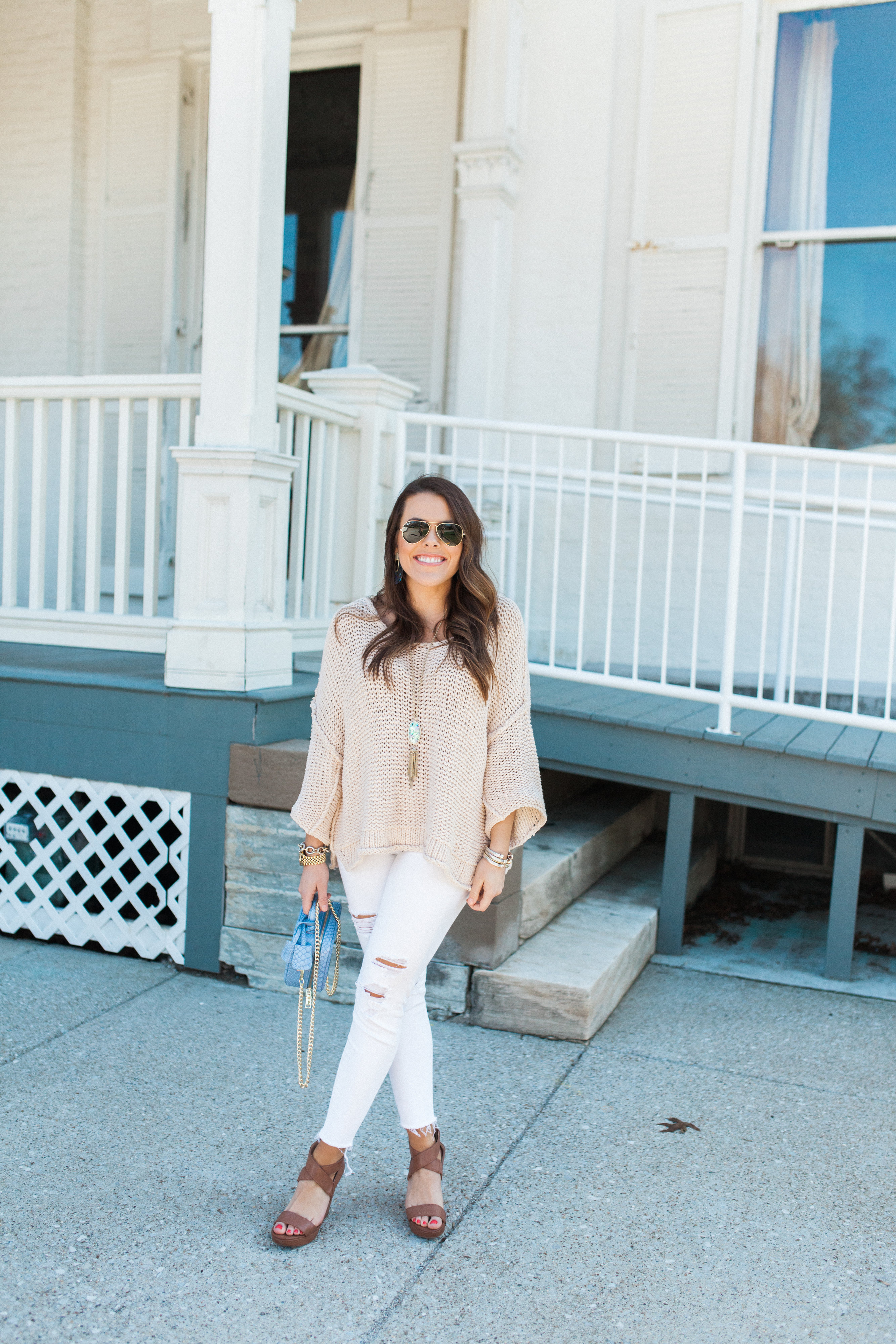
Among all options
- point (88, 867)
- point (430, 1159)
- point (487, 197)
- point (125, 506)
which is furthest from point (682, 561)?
point (430, 1159)

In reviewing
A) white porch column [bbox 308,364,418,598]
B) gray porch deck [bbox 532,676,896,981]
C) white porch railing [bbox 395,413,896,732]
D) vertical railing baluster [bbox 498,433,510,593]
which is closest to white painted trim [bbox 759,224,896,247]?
white porch railing [bbox 395,413,896,732]

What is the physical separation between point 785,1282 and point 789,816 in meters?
3.67

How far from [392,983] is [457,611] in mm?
742

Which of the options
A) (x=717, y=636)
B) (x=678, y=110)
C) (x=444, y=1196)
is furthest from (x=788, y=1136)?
(x=678, y=110)

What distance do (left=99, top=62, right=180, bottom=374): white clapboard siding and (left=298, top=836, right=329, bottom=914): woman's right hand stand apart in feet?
16.0

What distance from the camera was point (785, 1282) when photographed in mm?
2199

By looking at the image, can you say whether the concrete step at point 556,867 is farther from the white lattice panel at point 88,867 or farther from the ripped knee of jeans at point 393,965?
the ripped knee of jeans at point 393,965

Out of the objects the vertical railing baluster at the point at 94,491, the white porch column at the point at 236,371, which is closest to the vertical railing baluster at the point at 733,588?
the white porch column at the point at 236,371

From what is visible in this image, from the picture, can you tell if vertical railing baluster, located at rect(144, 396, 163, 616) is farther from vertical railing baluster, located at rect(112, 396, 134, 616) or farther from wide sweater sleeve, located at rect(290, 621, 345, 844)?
wide sweater sleeve, located at rect(290, 621, 345, 844)

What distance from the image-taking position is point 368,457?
16.1 feet

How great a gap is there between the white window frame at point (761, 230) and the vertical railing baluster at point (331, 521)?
6.71 feet

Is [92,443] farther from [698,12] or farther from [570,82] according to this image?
[698,12]

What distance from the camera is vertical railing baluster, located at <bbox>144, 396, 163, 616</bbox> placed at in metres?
4.25

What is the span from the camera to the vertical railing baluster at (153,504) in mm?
4250
